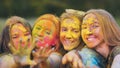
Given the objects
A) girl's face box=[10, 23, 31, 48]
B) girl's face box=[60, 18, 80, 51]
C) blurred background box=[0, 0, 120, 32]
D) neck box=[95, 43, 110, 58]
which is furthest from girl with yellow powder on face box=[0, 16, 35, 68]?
blurred background box=[0, 0, 120, 32]

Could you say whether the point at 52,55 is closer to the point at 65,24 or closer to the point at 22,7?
the point at 65,24

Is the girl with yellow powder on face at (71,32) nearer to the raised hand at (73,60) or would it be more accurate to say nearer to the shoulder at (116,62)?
the raised hand at (73,60)

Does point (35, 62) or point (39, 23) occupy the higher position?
point (39, 23)

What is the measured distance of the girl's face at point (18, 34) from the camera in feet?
5.76

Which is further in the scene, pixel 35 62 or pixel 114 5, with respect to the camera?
pixel 114 5

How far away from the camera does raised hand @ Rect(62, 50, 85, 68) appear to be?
1688mm

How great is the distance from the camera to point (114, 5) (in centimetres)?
433

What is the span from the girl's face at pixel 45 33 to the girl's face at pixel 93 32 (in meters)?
0.11

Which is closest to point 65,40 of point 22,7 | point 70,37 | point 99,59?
point 70,37

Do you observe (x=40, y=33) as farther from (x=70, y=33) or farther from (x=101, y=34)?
(x=101, y=34)

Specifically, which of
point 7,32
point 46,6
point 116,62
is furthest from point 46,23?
point 46,6

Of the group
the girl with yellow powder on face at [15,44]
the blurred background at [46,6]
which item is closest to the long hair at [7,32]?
the girl with yellow powder on face at [15,44]

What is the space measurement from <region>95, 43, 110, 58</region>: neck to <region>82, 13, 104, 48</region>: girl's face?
0.01 m

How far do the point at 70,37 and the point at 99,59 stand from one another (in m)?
0.12
